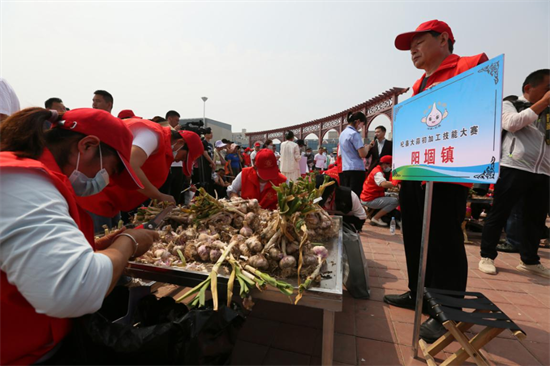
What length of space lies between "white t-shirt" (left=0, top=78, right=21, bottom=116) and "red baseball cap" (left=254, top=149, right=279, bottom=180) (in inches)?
79.5

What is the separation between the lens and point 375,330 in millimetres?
1981

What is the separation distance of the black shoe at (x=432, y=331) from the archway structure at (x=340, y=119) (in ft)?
33.8

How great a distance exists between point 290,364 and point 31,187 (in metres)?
1.58

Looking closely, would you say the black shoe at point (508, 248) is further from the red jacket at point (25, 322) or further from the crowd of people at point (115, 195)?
the red jacket at point (25, 322)

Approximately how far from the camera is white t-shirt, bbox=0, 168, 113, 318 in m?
0.69

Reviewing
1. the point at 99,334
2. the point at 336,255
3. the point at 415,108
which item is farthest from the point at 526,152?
the point at 99,334

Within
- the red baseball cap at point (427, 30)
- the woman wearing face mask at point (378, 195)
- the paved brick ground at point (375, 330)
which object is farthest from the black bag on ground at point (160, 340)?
the woman wearing face mask at point (378, 195)

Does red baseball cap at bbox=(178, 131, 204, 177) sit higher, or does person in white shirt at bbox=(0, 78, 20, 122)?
person in white shirt at bbox=(0, 78, 20, 122)

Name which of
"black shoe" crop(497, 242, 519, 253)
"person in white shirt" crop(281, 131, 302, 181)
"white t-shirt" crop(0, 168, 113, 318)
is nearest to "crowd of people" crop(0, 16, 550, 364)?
"white t-shirt" crop(0, 168, 113, 318)

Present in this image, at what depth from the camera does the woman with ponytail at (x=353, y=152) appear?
15.5ft

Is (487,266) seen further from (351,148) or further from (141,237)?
(141,237)

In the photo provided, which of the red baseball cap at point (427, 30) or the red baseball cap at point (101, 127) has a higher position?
the red baseball cap at point (427, 30)

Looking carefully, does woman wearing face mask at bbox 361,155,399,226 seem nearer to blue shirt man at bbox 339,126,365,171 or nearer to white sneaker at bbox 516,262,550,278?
blue shirt man at bbox 339,126,365,171

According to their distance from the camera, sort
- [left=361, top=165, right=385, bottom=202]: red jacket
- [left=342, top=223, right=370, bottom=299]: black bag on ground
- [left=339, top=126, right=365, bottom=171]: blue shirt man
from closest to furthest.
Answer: [left=342, top=223, right=370, bottom=299]: black bag on ground
[left=339, top=126, right=365, bottom=171]: blue shirt man
[left=361, top=165, right=385, bottom=202]: red jacket
